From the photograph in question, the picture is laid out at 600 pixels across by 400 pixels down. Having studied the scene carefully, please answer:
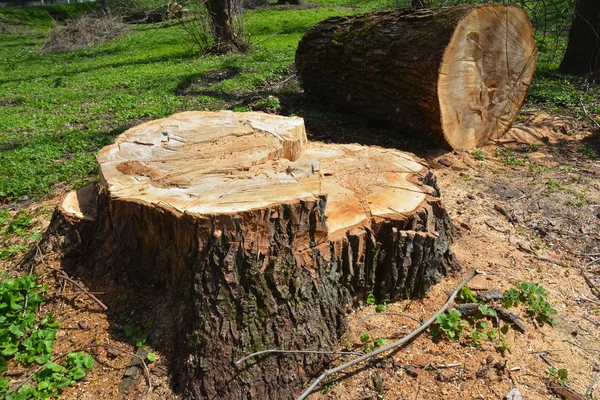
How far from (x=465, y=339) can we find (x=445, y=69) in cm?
275

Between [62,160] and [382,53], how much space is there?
12.0ft

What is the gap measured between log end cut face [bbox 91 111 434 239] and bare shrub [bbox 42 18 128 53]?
1229 centimetres

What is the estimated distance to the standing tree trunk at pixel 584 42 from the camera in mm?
6691

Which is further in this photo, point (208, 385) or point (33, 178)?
point (33, 178)

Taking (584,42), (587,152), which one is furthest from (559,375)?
(584,42)

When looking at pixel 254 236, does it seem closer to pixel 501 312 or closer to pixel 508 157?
pixel 501 312

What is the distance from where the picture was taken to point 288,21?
14.6 metres

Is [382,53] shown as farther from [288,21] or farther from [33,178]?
[288,21]

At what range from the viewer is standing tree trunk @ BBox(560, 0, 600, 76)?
22.0 ft

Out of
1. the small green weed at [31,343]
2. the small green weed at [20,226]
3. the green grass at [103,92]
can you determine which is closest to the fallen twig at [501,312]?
the small green weed at [31,343]

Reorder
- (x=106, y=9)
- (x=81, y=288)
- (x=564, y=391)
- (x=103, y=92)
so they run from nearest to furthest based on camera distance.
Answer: (x=564, y=391) → (x=81, y=288) → (x=103, y=92) → (x=106, y=9)

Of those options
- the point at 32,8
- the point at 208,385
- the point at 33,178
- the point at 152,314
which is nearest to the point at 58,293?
the point at 152,314

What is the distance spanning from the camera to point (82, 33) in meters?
13.9

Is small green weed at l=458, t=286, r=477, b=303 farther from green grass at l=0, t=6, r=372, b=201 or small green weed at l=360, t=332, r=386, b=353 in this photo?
green grass at l=0, t=6, r=372, b=201
